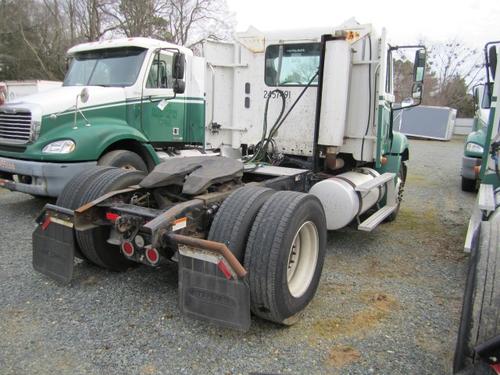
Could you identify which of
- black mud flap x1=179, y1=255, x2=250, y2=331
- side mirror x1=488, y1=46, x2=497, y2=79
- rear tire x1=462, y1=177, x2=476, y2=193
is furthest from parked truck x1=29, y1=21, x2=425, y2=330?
rear tire x1=462, y1=177, x2=476, y2=193

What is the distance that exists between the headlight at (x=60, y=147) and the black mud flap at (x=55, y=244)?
250cm

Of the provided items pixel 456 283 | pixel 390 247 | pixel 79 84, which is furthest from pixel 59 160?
pixel 456 283

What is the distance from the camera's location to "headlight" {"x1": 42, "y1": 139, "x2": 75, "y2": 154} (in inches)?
232

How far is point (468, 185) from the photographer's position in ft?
31.5

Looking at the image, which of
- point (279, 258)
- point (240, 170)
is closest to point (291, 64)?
point (240, 170)

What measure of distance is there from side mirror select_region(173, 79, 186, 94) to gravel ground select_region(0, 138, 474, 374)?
3.69 meters

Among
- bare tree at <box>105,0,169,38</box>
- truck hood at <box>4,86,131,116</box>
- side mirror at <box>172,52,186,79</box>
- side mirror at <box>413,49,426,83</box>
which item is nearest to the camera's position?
side mirror at <box>413,49,426,83</box>

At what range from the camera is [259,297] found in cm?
301

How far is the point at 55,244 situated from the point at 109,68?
4689 millimetres

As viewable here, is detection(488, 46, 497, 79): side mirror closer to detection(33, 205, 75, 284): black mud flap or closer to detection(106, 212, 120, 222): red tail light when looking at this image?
detection(106, 212, 120, 222): red tail light

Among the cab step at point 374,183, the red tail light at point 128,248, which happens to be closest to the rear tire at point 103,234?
the red tail light at point 128,248

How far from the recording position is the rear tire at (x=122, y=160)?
20.4ft

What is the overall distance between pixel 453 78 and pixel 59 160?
42.2 meters

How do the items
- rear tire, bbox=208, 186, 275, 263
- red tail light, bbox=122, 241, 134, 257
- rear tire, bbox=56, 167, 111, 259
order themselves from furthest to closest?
rear tire, bbox=56, 167, 111, 259, red tail light, bbox=122, 241, 134, 257, rear tire, bbox=208, 186, 275, 263
